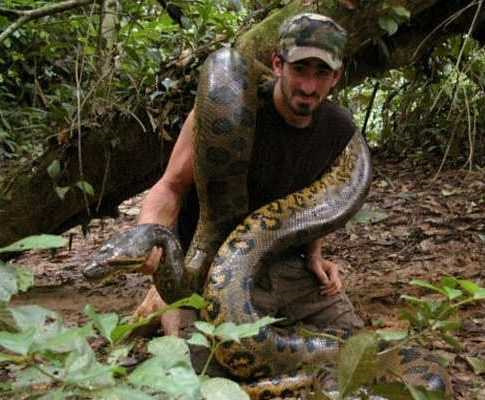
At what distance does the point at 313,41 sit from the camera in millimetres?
3711

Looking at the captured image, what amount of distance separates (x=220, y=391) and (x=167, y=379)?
23cm

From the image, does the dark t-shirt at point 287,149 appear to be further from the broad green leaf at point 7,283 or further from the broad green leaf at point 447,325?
the broad green leaf at point 7,283

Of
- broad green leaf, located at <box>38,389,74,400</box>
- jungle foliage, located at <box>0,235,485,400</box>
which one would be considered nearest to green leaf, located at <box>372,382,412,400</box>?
jungle foliage, located at <box>0,235,485,400</box>

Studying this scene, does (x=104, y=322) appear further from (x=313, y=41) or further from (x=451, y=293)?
(x=313, y=41)

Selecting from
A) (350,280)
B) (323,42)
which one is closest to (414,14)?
(323,42)

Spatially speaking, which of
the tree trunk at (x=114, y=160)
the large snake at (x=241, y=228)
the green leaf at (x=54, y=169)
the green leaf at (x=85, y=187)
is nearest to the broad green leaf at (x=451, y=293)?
the large snake at (x=241, y=228)

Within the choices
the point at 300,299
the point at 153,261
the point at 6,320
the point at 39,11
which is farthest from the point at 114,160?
the point at 6,320

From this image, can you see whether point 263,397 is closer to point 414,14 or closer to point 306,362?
point 306,362

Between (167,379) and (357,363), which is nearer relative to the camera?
(167,379)

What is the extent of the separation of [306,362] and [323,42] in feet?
5.53

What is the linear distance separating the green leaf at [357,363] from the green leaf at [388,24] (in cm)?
286

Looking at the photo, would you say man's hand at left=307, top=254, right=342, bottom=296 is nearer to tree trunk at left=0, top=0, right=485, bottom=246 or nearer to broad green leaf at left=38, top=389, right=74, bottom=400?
tree trunk at left=0, top=0, right=485, bottom=246

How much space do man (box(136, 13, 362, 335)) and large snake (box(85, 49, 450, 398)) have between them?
0.43 ft

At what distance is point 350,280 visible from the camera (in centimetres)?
537
